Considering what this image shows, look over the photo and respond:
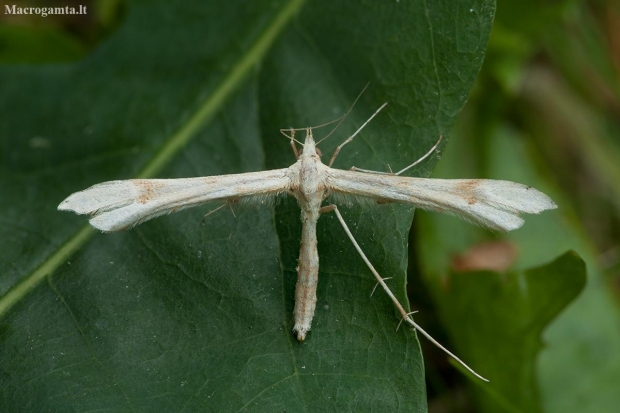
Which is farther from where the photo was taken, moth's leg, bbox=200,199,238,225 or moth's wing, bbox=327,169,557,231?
moth's leg, bbox=200,199,238,225

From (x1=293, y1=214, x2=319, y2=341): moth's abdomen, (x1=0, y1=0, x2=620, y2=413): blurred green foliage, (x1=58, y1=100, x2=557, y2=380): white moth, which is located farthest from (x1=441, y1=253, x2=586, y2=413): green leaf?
(x1=293, y1=214, x2=319, y2=341): moth's abdomen

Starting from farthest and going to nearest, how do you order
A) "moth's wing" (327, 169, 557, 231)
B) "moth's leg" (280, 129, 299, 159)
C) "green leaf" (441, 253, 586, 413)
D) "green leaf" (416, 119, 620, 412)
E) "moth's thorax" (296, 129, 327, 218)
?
"green leaf" (416, 119, 620, 412) → "moth's leg" (280, 129, 299, 159) → "green leaf" (441, 253, 586, 413) → "moth's thorax" (296, 129, 327, 218) → "moth's wing" (327, 169, 557, 231)

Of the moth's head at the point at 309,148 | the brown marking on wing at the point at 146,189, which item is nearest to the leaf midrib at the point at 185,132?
the brown marking on wing at the point at 146,189

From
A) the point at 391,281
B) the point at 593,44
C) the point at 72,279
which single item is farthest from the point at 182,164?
the point at 593,44

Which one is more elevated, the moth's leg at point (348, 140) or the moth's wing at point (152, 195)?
the moth's leg at point (348, 140)

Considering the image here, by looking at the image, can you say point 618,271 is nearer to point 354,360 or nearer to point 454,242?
point 454,242

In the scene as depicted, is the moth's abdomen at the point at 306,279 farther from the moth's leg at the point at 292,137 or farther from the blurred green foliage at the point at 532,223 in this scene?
the blurred green foliage at the point at 532,223

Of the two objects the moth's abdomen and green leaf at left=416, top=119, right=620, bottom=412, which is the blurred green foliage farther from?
the moth's abdomen
